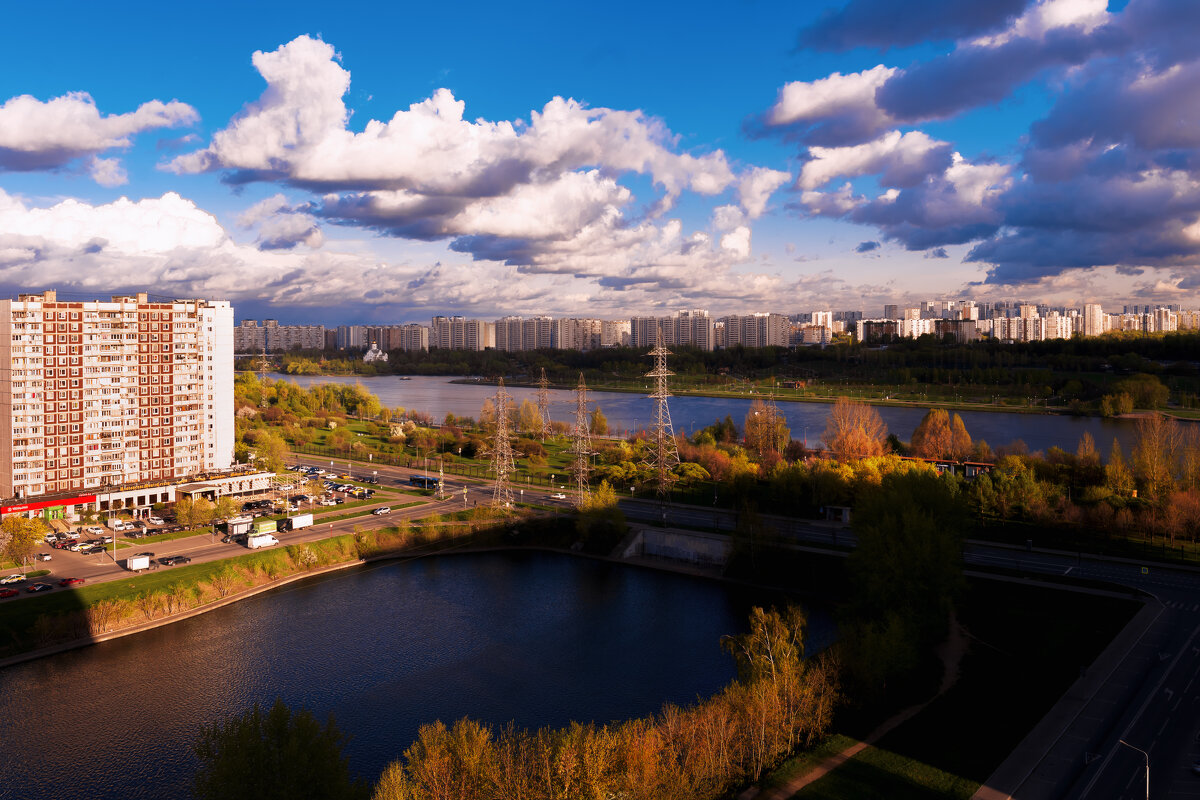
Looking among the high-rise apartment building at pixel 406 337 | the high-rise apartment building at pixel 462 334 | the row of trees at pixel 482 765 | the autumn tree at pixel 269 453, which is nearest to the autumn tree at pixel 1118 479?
the row of trees at pixel 482 765

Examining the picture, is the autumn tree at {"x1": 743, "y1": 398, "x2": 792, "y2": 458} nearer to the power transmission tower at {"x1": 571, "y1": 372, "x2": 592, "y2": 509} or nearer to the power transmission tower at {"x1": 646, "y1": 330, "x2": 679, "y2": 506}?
the power transmission tower at {"x1": 646, "y1": 330, "x2": 679, "y2": 506}

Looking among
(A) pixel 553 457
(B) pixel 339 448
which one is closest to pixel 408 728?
(A) pixel 553 457

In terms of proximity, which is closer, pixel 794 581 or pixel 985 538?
pixel 794 581

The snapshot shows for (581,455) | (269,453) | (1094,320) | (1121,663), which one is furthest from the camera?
(1094,320)

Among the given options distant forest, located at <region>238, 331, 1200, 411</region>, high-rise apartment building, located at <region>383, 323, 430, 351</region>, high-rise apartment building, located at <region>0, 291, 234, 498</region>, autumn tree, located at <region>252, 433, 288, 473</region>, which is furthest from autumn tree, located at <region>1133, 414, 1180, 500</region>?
high-rise apartment building, located at <region>383, 323, 430, 351</region>

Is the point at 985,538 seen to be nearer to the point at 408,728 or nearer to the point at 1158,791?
the point at 1158,791

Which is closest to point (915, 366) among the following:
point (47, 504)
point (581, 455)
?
point (581, 455)

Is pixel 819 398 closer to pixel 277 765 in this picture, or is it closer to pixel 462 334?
Answer: pixel 277 765
